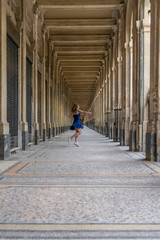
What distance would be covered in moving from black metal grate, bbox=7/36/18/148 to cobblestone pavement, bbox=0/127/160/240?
3.82m

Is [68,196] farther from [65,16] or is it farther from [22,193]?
[65,16]

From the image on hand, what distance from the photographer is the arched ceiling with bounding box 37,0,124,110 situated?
47.3ft

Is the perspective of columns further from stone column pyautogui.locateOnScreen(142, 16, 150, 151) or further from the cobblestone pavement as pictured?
the cobblestone pavement

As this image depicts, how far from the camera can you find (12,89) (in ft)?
32.2

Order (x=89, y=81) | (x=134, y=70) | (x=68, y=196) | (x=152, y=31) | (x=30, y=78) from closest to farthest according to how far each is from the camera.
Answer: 1. (x=68, y=196)
2. (x=152, y=31)
3. (x=134, y=70)
4. (x=30, y=78)
5. (x=89, y=81)

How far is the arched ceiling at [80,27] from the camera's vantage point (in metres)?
14.4

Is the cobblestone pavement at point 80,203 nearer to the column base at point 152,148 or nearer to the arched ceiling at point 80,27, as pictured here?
the column base at point 152,148

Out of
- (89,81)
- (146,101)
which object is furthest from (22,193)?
(89,81)

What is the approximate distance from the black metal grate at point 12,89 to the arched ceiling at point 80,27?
5.53 metres

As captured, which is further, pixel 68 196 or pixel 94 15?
pixel 94 15

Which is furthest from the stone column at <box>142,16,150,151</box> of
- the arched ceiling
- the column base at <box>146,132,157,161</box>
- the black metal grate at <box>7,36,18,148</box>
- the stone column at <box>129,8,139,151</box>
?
the arched ceiling

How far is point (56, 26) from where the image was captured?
57.0 ft

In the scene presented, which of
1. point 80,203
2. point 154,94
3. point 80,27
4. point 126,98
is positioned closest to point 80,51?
point 80,27

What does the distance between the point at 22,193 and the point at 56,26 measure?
48.3ft
